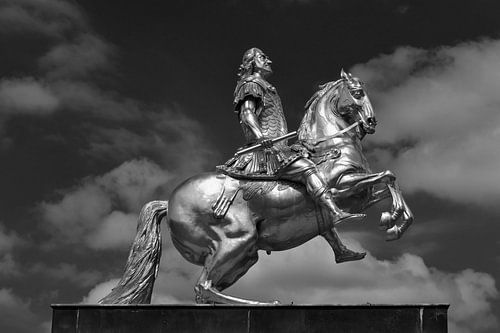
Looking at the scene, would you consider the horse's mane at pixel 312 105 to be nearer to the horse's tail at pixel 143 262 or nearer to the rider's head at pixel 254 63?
the rider's head at pixel 254 63

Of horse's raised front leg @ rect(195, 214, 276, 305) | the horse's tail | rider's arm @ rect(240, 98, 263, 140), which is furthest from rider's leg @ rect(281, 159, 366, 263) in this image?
the horse's tail

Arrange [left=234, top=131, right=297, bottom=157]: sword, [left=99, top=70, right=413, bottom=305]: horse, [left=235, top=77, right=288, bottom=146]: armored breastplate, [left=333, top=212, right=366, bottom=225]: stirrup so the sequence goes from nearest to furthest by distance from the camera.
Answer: [left=333, top=212, right=366, bottom=225]: stirrup
[left=99, top=70, right=413, bottom=305]: horse
[left=234, top=131, right=297, bottom=157]: sword
[left=235, top=77, right=288, bottom=146]: armored breastplate

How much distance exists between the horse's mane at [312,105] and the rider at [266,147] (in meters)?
0.28

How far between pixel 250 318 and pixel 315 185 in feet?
7.16

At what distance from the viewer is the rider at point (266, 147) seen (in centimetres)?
1143

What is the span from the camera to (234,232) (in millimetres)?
11445

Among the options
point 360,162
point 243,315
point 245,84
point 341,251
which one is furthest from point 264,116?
point 243,315

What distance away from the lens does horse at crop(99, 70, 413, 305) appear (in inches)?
451

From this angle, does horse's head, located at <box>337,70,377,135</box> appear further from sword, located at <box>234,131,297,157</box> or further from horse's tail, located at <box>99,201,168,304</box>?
horse's tail, located at <box>99,201,168,304</box>

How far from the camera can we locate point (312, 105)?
12523mm

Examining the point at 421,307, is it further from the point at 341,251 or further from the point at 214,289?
the point at 214,289

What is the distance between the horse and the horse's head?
0.26m

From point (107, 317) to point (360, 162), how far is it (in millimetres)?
4418

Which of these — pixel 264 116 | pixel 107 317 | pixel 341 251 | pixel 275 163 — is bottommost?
pixel 107 317
